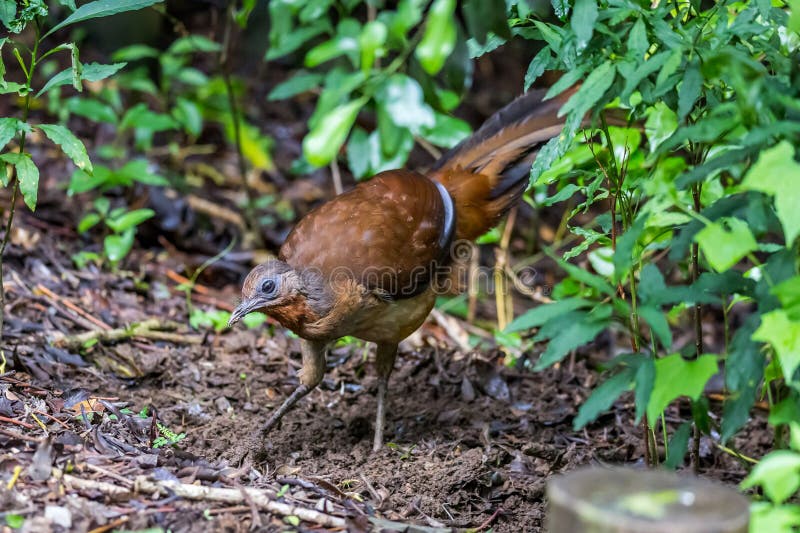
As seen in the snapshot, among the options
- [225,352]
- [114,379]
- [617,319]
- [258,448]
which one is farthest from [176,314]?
[617,319]

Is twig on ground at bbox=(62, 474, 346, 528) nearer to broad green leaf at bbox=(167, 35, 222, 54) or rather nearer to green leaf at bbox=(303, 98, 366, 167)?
green leaf at bbox=(303, 98, 366, 167)

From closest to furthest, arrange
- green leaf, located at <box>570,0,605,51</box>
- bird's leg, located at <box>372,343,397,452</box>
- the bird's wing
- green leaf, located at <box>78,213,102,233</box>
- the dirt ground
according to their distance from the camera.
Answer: green leaf, located at <box>570,0,605,51</box> → the dirt ground → the bird's wing → bird's leg, located at <box>372,343,397,452</box> → green leaf, located at <box>78,213,102,233</box>

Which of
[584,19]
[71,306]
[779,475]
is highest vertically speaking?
[584,19]

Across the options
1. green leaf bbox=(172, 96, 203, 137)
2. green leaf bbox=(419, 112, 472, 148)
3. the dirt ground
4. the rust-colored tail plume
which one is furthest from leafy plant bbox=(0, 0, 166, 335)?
green leaf bbox=(172, 96, 203, 137)

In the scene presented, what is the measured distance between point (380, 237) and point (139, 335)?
63.5 inches

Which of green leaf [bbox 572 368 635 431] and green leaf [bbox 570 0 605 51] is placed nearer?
green leaf [bbox 572 368 635 431]

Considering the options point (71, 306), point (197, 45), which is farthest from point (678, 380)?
point (197, 45)

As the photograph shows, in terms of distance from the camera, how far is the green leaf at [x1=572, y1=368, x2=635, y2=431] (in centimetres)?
247

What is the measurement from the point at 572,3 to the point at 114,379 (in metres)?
2.84

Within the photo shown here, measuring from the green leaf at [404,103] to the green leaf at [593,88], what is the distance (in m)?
0.60

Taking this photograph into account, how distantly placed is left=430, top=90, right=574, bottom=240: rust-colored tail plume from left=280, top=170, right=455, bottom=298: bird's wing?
231 mm

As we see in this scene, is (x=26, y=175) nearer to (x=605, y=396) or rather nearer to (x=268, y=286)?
(x=268, y=286)

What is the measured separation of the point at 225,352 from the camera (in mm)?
4977

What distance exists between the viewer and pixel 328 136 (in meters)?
2.12
